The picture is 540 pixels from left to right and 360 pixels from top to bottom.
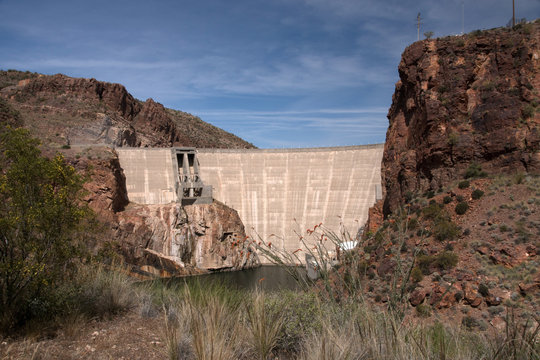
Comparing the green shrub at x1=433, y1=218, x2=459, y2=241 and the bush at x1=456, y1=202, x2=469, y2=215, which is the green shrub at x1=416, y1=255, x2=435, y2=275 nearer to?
the green shrub at x1=433, y1=218, x2=459, y2=241

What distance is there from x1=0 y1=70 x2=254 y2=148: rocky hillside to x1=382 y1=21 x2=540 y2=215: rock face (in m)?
35.8

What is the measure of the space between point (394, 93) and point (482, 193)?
1647cm

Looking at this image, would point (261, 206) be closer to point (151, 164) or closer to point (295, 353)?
point (151, 164)

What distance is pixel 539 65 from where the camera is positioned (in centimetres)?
2648

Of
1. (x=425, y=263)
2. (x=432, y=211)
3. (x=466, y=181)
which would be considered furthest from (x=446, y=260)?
(x=466, y=181)

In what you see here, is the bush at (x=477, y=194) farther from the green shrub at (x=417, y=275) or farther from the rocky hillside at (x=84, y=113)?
the rocky hillside at (x=84, y=113)

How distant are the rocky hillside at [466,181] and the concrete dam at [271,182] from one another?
6.64 m

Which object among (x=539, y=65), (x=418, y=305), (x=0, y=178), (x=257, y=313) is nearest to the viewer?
(x=257, y=313)

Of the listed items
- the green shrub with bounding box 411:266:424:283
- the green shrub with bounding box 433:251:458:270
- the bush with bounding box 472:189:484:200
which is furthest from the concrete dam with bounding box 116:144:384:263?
the green shrub with bounding box 411:266:424:283

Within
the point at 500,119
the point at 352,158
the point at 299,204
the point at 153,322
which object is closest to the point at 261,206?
the point at 299,204

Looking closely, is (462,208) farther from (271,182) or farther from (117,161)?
(117,161)

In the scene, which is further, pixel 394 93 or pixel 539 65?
pixel 394 93

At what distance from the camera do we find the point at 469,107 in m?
28.6

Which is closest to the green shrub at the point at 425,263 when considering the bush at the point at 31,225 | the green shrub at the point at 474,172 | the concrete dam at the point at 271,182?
the green shrub at the point at 474,172
